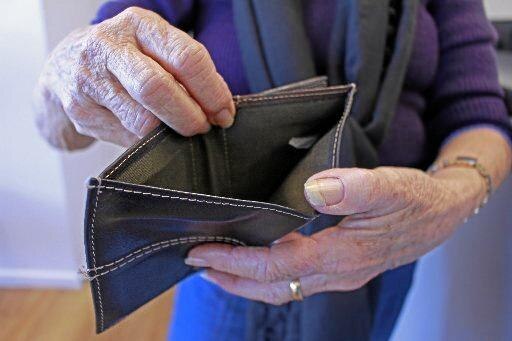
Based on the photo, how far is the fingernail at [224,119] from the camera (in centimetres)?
36

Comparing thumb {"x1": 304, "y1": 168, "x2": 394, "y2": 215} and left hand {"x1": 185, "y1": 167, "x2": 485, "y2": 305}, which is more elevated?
thumb {"x1": 304, "y1": 168, "x2": 394, "y2": 215}

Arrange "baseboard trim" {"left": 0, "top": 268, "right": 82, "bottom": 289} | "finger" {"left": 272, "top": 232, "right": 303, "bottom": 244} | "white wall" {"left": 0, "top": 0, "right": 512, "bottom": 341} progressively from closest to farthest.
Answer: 1. "finger" {"left": 272, "top": 232, "right": 303, "bottom": 244}
2. "white wall" {"left": 0, "top": 0, "right": 512, "bottom": 341}
3. "baseboard trim" {"left": 0, "top": 268, "right": 82, "bottom": 289}

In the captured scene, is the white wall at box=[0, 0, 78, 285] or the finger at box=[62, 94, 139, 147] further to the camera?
the white wall at box=[0, 0, 78, 285]

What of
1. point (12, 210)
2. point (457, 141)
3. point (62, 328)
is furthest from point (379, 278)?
point (12, 210)

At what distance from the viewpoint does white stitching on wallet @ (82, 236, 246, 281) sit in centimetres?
33

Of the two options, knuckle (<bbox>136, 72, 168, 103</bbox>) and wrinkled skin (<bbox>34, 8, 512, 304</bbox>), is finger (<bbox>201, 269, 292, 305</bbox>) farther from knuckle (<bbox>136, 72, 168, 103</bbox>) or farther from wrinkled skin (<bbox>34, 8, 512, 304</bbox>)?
knuckle (<bbox>136, 72, 168, 103</bbox>)

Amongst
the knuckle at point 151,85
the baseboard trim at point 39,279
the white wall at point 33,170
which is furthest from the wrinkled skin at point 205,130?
the baseboard trim at point 39,279

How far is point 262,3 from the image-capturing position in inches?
18.4

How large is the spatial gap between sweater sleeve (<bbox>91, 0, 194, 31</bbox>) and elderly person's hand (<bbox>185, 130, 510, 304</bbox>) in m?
0.23

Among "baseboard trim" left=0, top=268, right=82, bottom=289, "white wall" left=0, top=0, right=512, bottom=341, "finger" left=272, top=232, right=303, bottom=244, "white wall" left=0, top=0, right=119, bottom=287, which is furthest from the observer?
"baseboard trim" left=0, top=268, right=82, bottom=289

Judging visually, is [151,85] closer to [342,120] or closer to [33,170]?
[342,120]

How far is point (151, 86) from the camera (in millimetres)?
296

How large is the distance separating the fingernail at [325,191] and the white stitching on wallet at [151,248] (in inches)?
4.2

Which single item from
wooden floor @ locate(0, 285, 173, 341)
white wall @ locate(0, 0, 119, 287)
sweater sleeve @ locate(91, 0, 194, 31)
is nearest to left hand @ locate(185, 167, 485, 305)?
sweater sleeve @ locate(91, 0, 194, 31)
